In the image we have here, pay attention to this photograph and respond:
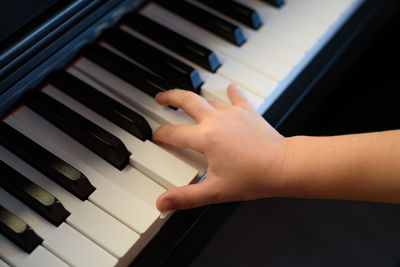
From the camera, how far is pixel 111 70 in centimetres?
94

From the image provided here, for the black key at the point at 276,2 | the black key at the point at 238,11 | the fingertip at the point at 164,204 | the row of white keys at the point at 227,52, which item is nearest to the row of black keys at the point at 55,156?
the fingertip at the point at 164,204

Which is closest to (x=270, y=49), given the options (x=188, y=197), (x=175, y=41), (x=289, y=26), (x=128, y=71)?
(x=289, y=26)

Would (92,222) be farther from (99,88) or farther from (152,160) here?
(99,88)

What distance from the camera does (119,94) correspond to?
0.92 m

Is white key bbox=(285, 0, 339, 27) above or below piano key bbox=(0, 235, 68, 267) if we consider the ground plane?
above

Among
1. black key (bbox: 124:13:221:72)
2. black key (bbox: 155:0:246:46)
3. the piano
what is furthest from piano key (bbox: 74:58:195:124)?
black key (bbox: 155:0:246:46)

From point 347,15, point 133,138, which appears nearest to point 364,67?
point 347,15

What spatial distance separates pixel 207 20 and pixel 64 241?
1.87 ft

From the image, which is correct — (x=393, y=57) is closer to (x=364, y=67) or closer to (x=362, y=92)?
(x=364, y=67)

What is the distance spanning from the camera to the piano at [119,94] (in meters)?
0.74

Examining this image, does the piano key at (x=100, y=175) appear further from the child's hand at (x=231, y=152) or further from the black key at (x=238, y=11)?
the black key at (x=238, y=11)

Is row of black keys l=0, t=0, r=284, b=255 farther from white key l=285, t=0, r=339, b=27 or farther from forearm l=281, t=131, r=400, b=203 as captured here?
forearm l=281, t=131, r=400, b=203

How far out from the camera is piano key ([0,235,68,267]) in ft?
2.33

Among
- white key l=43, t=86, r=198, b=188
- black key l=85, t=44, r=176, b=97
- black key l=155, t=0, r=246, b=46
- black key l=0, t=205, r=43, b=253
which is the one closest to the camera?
Result: black key l=0, t=205, r=43, b=253
